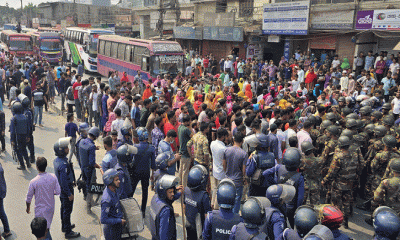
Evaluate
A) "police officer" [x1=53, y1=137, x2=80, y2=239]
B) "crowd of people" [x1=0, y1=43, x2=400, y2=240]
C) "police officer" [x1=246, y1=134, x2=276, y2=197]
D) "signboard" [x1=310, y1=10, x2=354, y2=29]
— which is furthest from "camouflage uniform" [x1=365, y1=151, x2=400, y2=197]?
"signboard" [x1=310, y1=10, x2=354, y2=29]

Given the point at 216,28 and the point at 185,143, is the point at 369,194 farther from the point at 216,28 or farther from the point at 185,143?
the point at 216,28

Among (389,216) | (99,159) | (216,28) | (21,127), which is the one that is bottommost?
(99,159)

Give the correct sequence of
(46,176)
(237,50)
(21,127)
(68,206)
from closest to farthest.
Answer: (46,176) < (68,206) < (21,127) < (237,50)

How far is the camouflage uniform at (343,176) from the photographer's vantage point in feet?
19.7

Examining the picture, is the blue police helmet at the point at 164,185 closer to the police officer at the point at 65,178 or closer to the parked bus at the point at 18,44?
the police officer at the point at 65,178

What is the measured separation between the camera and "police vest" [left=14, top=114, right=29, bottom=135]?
28.0 feet

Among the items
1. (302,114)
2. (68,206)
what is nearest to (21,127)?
(68,206)

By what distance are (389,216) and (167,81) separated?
11.5 meters

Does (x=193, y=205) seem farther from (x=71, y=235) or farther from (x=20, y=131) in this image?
(x=20, y=131)

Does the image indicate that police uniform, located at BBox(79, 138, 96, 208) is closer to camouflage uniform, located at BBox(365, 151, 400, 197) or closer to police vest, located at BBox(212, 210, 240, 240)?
police vest, located at BBox(212, 210, 240, 240)

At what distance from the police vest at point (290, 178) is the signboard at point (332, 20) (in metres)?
14.9

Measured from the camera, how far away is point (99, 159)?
9648 millimetres

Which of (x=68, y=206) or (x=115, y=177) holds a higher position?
(x=115, y=177)

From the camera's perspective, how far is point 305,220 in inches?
128
